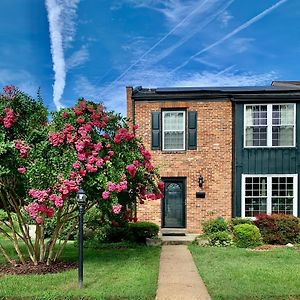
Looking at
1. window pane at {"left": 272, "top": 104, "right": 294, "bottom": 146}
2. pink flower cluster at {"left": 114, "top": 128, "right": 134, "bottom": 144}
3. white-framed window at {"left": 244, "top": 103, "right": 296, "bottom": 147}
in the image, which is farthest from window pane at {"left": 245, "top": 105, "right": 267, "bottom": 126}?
pink flower cluster at {"left": 114, "top": 128, "right": 134, "bottom": 144}

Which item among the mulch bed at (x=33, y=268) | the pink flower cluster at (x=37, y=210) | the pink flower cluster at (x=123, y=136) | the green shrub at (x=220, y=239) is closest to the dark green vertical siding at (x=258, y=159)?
the green shrub at (x=220, y=239)

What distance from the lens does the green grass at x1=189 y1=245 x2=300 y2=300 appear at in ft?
24.0

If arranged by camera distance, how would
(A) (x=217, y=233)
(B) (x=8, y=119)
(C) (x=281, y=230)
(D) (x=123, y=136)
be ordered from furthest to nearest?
(C) (x=281, y=230) → (A) (x=217, y=233) → (D) (x=123, y=136) → (B) (x=8, y=119)

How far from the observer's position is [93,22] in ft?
41.6

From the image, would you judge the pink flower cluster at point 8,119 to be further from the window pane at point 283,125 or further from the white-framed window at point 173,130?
the window pane at point 283,125

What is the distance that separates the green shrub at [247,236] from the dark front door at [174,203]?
11.0 feet

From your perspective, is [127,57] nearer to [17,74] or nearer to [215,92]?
[17,74]

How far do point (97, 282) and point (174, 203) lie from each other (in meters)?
9.31

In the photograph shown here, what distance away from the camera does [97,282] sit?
802cm

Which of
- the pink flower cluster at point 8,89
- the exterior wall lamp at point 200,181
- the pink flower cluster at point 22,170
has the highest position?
the pink flower cluster at point 8,89

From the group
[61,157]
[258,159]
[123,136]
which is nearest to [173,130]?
[258,159]

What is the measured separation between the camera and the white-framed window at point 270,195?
1680 centimetres

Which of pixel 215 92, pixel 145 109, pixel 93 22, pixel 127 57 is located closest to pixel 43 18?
pixel 93 22

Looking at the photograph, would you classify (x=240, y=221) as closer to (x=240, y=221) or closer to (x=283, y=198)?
(x=240, y=221)
